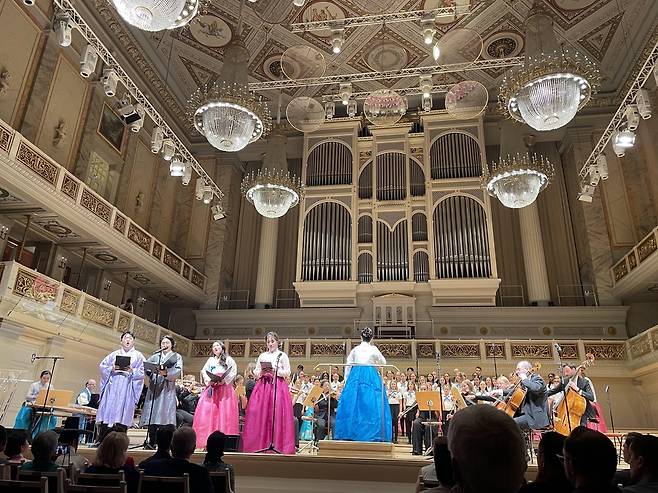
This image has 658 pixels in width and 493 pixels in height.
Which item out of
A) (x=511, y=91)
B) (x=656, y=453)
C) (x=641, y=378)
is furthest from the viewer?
(x=641, y=378)

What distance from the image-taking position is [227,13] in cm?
1280

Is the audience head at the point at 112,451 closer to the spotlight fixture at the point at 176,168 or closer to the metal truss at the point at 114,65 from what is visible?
the metal truss at the point at 114,65

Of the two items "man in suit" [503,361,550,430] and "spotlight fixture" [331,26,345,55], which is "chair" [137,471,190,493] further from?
"spotlight fixture" [331,26,345,55]

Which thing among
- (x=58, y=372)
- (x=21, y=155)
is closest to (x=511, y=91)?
(x=21, y=155)

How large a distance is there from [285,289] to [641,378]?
9.93 m

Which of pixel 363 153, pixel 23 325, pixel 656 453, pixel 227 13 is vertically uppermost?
pixel 227 13

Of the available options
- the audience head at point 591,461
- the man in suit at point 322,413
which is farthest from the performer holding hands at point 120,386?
the audience head at point 591,461

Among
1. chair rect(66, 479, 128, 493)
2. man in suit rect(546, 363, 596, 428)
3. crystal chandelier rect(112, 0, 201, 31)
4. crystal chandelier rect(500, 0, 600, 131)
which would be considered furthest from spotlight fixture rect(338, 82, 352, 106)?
chair rect(66, 479, 128, 493)

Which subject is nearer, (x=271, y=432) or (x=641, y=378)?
(x=271, y=432)

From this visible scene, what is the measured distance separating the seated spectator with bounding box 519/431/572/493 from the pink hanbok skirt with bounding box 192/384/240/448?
459 cm

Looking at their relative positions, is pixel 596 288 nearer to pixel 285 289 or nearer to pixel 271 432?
pixel 285 289

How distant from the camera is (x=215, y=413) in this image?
641 cm

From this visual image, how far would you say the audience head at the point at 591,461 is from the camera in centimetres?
190

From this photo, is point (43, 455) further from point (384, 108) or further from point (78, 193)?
point (78, 193)
